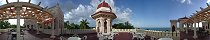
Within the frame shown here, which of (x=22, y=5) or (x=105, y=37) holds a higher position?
(x=22, y=5)

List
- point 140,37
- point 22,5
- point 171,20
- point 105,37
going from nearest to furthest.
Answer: point 22,5 → point 105,37 → point 140,37 → point 171,20

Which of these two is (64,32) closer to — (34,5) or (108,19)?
(108,19)

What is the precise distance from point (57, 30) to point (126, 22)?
42.1 m

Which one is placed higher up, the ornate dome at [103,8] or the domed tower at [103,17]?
the ornate dome at [103,8]

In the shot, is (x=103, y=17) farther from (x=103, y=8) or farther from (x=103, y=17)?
(x=103, y=8)

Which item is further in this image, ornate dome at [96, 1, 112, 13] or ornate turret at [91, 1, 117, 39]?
ornate dome at [96, 1, 112, 13]

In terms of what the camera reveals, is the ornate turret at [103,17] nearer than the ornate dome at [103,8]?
Yes

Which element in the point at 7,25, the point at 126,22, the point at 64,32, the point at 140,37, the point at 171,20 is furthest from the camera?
the point at 7,25

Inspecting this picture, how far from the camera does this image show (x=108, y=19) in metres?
33.1

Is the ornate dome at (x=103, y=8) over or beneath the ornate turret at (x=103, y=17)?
over

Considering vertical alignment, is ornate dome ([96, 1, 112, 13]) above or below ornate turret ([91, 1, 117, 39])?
above

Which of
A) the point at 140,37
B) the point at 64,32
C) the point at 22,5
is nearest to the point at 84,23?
the point at 64,32

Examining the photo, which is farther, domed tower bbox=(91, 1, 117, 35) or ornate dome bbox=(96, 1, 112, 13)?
ornate dome bbox=(96, 1, 112, 13)

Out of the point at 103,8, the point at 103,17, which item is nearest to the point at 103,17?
the point at 103,17
